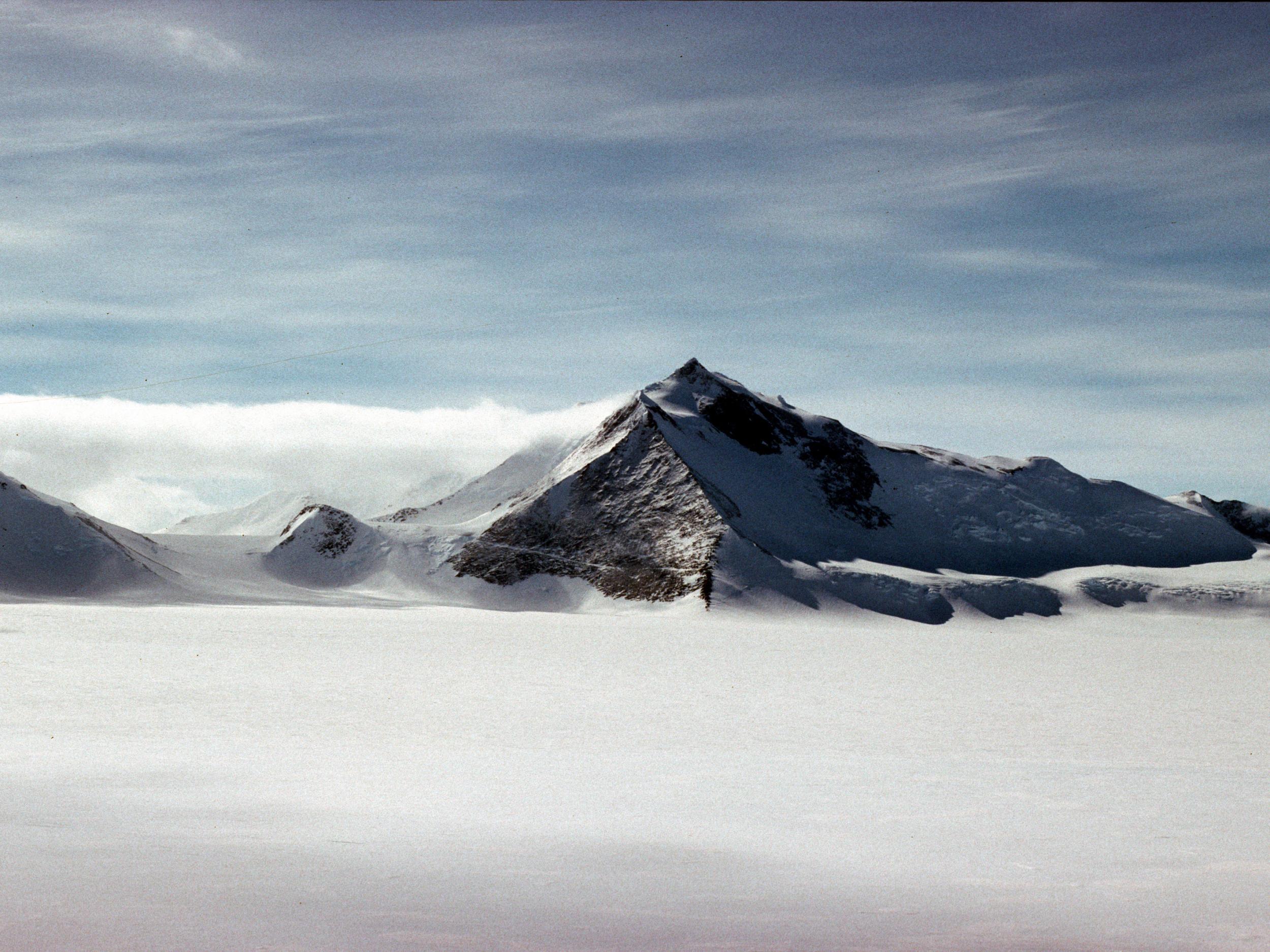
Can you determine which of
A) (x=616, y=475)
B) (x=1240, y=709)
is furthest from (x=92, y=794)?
(x=616, y=475)

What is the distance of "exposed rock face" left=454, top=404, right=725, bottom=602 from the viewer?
82.7 metres

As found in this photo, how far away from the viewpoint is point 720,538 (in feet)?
270

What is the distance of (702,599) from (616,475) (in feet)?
74.4

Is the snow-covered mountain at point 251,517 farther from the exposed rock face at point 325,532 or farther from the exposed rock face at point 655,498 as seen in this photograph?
the exposed rock face at point 655,498

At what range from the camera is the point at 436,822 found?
12344 mm

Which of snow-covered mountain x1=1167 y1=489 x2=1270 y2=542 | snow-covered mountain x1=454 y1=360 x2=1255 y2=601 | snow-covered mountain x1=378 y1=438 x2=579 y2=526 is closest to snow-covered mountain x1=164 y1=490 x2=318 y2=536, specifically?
snow-covered mountain x1=378 y1=438 x2=579 y2=526

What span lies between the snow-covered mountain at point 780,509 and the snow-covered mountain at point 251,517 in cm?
7268

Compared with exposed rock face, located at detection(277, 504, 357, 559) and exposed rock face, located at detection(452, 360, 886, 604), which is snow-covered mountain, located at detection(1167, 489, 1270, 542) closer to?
exposed rock face, located at detection(452, 360, 886, 604)

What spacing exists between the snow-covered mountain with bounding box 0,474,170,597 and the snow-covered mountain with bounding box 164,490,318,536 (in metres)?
73.1

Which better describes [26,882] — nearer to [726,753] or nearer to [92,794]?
[92,794]

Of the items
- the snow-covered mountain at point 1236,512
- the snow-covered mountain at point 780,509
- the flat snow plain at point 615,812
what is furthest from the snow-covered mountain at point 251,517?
the flat snow plain at point 615,812

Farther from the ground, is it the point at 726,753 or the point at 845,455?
the point at 845,455

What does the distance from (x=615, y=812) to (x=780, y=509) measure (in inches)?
3250

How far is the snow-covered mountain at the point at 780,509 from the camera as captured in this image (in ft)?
285
